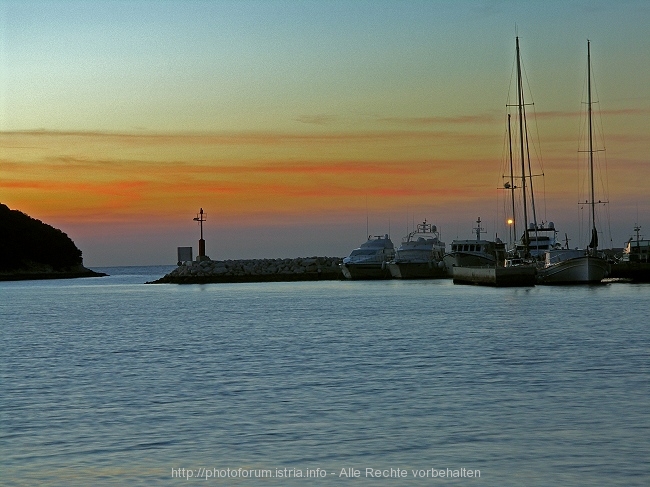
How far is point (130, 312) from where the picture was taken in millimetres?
64812

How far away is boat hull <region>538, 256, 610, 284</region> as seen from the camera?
81.4 m

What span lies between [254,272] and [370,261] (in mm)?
20464

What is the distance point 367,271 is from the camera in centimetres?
13025

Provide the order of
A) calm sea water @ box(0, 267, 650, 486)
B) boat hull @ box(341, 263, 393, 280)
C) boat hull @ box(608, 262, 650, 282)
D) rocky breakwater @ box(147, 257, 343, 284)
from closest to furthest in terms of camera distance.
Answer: calm sea water @ box(0, 267, 650, 486) → boat hull @ box(608, 262, 650, 282) → boat hull @ box(341, 263, 393, 280) → rocky breakwater @ box(147, 257, 343, 284)

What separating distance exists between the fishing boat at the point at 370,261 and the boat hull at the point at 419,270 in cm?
512

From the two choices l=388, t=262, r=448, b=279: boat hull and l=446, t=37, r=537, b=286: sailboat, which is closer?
l=446, t=37, r=537, b=286: sailboat

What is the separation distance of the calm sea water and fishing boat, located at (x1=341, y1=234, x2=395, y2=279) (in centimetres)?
8826

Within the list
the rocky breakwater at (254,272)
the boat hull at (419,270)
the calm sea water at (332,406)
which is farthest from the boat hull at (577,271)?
the rocky breakwater at (254,272)

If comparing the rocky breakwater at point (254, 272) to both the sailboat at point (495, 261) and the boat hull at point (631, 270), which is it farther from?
the boat hull at point (631, 270)

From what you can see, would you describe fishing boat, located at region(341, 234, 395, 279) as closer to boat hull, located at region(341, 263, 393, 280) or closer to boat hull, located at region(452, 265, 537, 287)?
boat hull, located at region(341, 263, 393, 280)

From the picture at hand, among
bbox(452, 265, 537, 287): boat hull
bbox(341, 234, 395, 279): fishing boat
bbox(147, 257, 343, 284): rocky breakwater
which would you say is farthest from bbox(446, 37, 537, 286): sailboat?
bbox(147, 257, 343, 284): rocky breakwater

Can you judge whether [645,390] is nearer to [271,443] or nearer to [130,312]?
[271,443]

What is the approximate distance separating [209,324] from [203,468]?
115 ft

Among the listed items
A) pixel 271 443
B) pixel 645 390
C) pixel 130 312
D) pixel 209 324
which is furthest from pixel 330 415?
pixel 130 312
